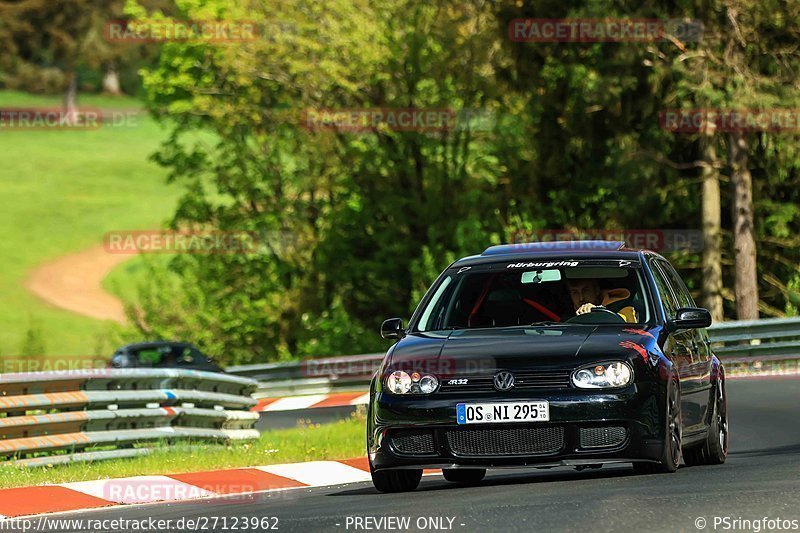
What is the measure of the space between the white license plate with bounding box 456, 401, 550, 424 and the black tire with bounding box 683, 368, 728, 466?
7.80ft

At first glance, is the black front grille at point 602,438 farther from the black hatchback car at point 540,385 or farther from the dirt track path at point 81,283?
the dirt track path at point 81,283

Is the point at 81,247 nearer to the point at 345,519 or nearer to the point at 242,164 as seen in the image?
the point at 242,164

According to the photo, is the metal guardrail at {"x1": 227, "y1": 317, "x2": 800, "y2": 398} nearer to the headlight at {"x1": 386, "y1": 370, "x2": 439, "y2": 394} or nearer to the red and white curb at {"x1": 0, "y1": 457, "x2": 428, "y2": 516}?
the red and white curb at {"x1": 0, "y1": 457, "x2": 428, "y2": 516}

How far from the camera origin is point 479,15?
45031mm

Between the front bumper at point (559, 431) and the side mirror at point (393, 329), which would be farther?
the side mirror at point (393, 329)

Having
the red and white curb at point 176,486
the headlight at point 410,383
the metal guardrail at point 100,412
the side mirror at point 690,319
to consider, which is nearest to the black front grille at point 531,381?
the headlight at point 410,383

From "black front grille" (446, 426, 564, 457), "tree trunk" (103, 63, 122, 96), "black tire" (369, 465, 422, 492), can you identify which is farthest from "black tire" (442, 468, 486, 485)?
"tree trunk" (103, 63, 122, 96)

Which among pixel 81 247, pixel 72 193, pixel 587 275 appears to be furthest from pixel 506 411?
pixel 72 193

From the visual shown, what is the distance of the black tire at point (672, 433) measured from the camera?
440 inches

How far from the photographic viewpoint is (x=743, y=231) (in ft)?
123

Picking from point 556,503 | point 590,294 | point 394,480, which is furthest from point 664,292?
point 556,503

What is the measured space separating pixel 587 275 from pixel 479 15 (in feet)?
108

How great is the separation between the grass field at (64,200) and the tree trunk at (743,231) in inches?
1461

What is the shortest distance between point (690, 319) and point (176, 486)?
13.7 feet
